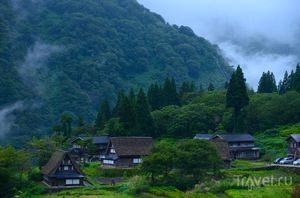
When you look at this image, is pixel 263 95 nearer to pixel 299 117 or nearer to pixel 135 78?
pixel 299 117

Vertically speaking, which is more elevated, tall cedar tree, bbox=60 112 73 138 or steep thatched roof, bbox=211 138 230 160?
tall cedar tree, bbox=60 112 73 138

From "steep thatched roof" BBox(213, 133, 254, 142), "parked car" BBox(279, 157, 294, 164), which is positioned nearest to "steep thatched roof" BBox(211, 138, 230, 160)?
"steep thatched roof" BBox(213, 133, 254, 142)

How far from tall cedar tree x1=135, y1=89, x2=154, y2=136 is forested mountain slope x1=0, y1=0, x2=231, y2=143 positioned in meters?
46.0

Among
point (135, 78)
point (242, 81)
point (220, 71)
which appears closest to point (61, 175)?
point (242, 81)

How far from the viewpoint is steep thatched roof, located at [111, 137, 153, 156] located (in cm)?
5538

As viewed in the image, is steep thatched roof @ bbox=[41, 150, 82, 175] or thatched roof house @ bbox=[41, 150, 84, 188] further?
steep thatched roof @ bbox=[41, 150, 82, 175]

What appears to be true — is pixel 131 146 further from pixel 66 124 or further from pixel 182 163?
pixel 66 124

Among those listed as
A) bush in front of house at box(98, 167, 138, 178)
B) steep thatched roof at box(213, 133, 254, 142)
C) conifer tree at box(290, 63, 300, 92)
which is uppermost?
conifer tree at box(290, 63, 300, 92)

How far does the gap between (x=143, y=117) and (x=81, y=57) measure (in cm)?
7885

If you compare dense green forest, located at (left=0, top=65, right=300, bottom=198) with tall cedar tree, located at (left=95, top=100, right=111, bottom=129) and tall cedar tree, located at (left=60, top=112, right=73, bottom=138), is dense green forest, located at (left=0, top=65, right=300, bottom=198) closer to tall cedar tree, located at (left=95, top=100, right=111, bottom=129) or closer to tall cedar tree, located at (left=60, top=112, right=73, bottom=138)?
tall cedar tree, located at (left=95, top=100, right=111, bottom=129)

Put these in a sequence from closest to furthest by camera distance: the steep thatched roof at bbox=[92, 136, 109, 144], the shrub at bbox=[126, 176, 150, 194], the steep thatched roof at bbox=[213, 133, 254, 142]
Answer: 1. the shrub at bbox=[126, 176, 150, 194]
2. the steep thatched roof at bbox=[213, 133, 254, 142]
3. the steep thatched roof at bbox=[92, 136, 109, 144]

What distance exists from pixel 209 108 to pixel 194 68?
272 ft

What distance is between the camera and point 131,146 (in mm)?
56312

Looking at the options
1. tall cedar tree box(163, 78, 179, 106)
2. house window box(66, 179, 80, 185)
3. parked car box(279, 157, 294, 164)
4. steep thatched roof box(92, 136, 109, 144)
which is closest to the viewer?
house window box(66, 179, 80, 185)
